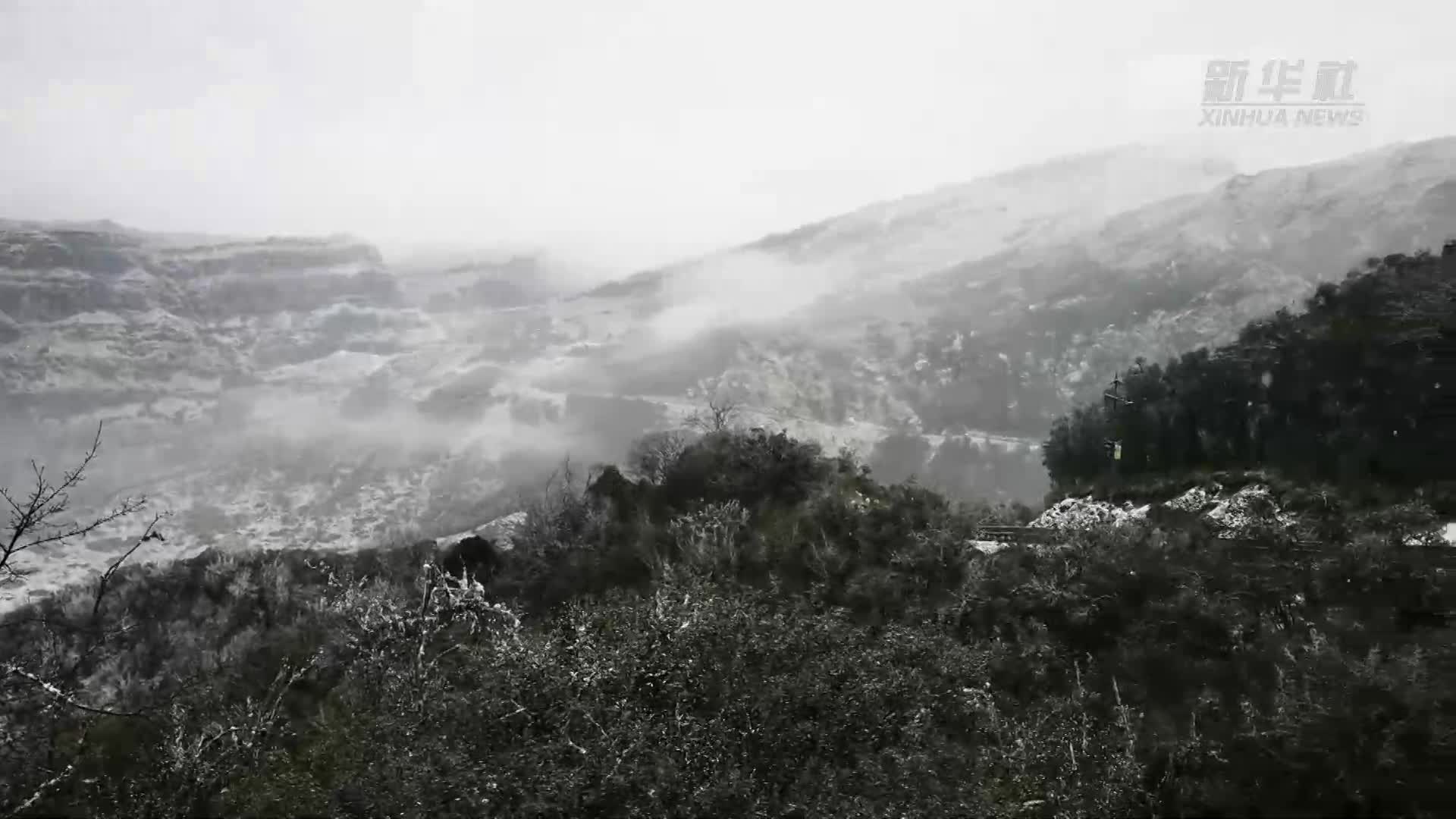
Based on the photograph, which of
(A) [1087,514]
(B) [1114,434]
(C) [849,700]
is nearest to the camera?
(C) [849,700]

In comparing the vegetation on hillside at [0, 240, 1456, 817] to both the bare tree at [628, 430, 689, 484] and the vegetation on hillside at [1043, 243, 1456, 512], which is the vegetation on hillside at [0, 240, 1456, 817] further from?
the bare tree at [628, 430, 689, 484]

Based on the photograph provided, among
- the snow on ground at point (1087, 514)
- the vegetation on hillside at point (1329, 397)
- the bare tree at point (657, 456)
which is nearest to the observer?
the snow on ground at point (1087, 514)

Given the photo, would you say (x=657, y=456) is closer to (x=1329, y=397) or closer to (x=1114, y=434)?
(x=1114, y=434)

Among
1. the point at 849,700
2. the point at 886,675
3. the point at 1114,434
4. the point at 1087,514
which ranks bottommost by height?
the point at 1087,514

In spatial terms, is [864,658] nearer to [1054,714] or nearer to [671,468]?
[1054,714]

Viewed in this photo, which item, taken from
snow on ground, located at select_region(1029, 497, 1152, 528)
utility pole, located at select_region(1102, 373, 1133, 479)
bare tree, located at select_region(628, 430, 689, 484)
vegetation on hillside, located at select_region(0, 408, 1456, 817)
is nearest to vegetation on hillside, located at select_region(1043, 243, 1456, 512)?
utility pole, located at select_region(1102, 373, 1133, 479)

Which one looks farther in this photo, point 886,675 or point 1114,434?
point 1114,434

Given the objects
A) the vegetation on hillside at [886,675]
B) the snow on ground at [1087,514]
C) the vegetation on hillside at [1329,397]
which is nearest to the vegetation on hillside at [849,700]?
the vegetation on hillside at [886,675]

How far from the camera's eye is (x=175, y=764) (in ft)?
67.3

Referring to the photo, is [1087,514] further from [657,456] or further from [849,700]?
[657,456]

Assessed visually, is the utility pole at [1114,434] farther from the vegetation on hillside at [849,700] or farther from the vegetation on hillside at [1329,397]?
the vegetation on hillside at [849,700]

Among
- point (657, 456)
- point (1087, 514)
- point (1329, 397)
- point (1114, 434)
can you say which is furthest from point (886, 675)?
point (657, 456)

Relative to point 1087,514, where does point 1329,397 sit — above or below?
above

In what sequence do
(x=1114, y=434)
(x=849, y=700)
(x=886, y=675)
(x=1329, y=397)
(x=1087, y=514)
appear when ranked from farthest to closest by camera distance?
(x=1114, y=434) < (x=1329, y=397) < (x=1087, y=514) < (x=886, y=675) < (x=849, y=700)
